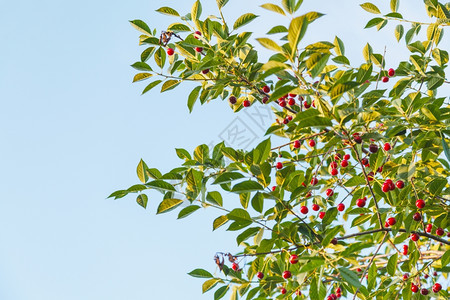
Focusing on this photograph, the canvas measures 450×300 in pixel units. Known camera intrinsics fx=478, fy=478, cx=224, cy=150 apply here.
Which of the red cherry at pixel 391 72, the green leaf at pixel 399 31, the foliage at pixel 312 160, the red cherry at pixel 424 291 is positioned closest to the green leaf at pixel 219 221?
the foliage at pixel 312 160

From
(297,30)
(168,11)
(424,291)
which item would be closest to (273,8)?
(297,30)

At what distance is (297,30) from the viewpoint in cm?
171

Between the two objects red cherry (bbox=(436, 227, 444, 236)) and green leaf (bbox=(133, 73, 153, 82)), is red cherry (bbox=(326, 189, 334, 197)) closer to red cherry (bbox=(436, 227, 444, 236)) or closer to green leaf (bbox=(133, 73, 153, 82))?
red cherry (bbox=(436, 227, 444, 236))

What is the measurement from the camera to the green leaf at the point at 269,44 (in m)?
1.82

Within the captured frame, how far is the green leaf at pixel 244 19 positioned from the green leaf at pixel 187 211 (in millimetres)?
982

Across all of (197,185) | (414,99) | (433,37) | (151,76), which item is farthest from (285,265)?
(433,37)

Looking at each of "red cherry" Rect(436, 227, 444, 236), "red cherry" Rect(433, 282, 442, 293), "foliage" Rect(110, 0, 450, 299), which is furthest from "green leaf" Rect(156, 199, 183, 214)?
"red cherry" Rect(433, 282, 442, 293)

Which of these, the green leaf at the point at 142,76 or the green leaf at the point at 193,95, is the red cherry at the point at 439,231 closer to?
the green leaf at the point at 193,95

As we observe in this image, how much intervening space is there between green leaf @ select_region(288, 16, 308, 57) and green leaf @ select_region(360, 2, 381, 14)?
186 centimetres

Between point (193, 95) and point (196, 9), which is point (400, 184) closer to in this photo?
point (193, 95)

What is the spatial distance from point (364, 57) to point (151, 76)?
1.44 metres

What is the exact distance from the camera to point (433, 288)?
10.3 ft

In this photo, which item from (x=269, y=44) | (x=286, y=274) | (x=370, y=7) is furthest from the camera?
(x=370, y=7)

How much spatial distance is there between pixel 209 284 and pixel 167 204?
614mm
